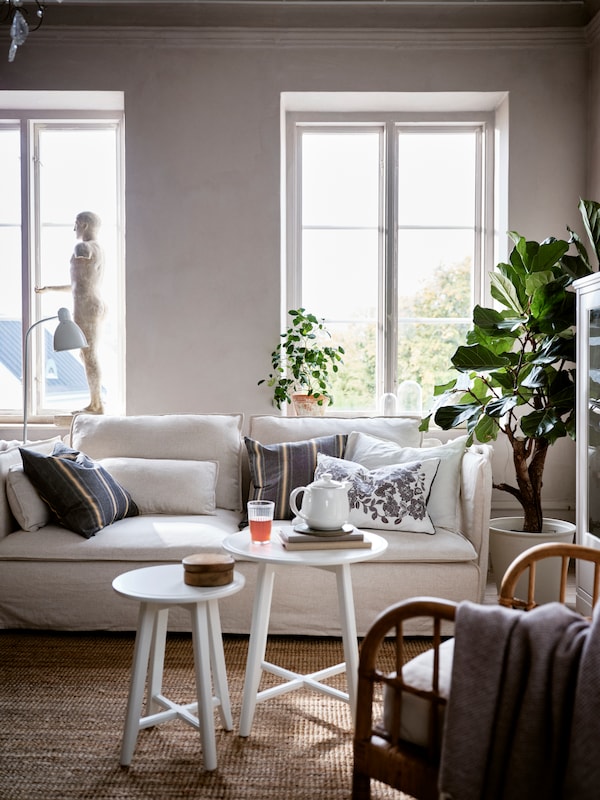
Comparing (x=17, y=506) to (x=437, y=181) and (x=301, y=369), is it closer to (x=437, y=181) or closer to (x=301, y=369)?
(x=301, y=369)

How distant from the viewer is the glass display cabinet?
2.81 m

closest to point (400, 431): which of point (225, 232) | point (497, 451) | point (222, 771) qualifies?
point (497, 451)

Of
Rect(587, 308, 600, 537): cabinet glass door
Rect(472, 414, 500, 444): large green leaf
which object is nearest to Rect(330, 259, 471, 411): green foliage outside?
Rect(472, 414, 500, 444): large green leaf

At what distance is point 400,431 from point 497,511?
100 cm

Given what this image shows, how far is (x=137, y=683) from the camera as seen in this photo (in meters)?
1.99

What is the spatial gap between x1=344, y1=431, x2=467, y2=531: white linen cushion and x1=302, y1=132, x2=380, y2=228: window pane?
153cm

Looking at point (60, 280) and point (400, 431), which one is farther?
point (60, 280)

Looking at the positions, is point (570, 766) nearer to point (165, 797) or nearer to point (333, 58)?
point (165, 797)

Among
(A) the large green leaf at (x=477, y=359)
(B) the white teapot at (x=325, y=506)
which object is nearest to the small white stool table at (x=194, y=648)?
(B) the white teapot at (x=325, y=506)

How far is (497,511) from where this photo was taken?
13.6 ft

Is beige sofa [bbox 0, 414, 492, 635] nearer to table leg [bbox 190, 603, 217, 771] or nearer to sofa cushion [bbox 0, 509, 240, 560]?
sofa cushion [bbox 0, 509, 240, 560]

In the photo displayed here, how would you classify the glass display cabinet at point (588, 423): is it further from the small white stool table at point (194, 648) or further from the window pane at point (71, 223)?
the window pane at point (71, 223)

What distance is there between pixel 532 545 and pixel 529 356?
33.4 inches

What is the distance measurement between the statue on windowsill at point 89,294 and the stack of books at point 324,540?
224 cm
